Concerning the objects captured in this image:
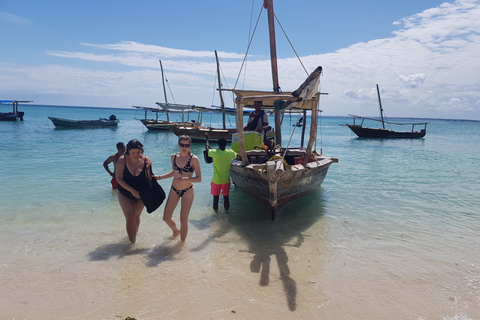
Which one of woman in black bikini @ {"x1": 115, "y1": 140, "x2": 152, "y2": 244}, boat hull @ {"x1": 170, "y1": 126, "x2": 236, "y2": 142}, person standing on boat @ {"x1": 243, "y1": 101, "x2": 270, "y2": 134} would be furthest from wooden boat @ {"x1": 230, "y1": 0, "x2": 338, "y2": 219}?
boat hull @ {"x1": 170, "y1": 126, "x2": 236, "y2": 142}

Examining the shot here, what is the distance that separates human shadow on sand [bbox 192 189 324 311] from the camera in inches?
179

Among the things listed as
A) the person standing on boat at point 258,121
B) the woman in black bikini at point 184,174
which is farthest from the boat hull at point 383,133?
the woman in black bikini at point 184,174

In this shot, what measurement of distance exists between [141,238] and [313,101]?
433 cm

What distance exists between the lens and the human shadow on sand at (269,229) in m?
4.55

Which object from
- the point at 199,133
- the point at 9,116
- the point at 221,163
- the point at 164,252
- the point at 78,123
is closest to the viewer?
the point at 164,252

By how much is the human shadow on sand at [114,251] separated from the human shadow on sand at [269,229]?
0.94m

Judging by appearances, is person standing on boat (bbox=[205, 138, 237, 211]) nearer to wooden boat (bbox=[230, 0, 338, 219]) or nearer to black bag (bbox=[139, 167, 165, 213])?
wooden boat (bbox=[230, 0, 338, 219])

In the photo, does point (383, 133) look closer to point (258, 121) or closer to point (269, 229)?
point (258, 121)

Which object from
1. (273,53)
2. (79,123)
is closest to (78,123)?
(79,123)

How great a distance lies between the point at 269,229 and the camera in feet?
20.6

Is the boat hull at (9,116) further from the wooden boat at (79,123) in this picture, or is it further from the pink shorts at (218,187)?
the pink shorts at (218,187)

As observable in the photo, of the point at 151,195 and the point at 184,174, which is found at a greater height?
the point at 184,174

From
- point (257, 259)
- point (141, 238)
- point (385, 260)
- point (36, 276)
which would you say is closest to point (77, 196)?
point (141, 238)

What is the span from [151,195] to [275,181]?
2.29 m
